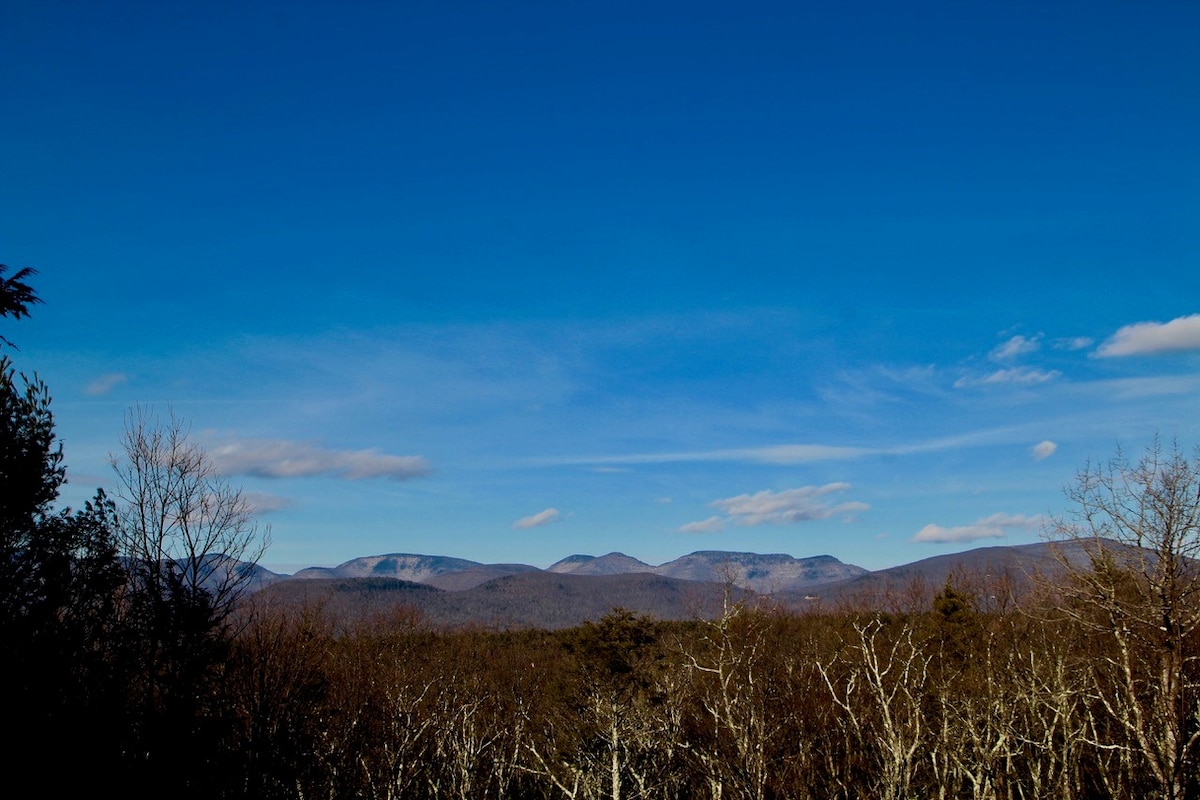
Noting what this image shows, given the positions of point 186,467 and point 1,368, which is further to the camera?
point 186,467

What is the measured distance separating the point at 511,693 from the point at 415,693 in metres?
10.7

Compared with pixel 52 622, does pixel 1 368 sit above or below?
above

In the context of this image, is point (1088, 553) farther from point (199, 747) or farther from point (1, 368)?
point (1, 368)

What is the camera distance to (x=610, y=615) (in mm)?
38188

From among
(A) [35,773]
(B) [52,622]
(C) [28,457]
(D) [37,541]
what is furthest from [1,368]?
(A) [35,773]

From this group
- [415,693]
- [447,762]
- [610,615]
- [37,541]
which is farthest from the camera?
[610,615]

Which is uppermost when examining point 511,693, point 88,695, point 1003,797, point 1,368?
point 1,368

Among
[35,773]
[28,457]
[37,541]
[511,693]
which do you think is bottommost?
[511,693]

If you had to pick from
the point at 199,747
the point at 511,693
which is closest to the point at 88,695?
the point at 199,747

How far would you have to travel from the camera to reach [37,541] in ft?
49.8

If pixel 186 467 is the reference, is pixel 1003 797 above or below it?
below

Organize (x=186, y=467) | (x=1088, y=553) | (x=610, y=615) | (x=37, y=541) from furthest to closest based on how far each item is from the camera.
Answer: (x=610, y=615), (x=1088, y=553), (x=186, y=467), (x=37, y=541)

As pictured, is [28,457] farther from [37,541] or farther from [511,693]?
[511,693]

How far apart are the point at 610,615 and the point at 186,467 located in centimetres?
2278
